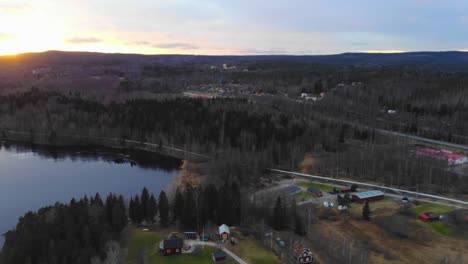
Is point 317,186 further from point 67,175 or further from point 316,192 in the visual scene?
point 67,175

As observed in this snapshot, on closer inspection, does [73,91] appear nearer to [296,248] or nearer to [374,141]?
[374,141]

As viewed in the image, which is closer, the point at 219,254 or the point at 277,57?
the point at 219,254

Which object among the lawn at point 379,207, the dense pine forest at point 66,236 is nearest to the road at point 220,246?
the dense pine forest at point 66,236

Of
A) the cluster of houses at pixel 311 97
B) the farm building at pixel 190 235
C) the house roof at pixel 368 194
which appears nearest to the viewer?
the farm building at pixel 190 235

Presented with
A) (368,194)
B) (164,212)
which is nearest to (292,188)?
(368,194)

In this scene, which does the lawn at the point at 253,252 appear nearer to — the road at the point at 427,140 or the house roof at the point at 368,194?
the house roof at the point at 368,194

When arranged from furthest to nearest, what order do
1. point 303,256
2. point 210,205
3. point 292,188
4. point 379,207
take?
point 292,188, point 379,207, point 210,205, point 303,256
